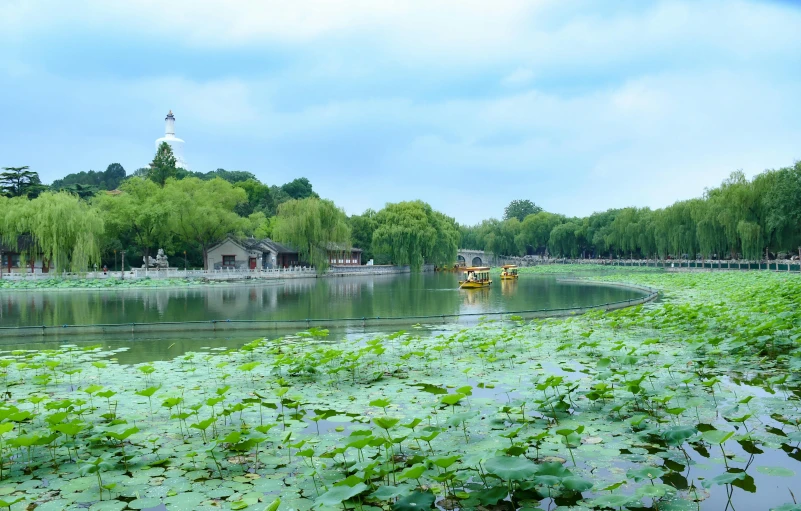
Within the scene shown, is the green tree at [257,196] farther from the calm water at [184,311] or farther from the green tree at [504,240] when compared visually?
the calm water at [184,311]

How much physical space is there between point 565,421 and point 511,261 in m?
87.0

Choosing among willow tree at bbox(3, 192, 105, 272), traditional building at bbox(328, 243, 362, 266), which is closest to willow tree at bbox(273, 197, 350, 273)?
traditional building at bbox(328, 243, 362, 266)

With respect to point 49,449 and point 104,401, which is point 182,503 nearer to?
point 49,449

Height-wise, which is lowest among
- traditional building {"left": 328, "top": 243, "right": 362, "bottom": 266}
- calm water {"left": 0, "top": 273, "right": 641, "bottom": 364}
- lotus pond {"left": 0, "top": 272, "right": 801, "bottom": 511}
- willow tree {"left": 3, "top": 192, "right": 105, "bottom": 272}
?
calm water {"left": 0, "top": 273, "right": 641, "bottom": 364}

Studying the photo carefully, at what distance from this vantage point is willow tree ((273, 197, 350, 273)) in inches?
1758

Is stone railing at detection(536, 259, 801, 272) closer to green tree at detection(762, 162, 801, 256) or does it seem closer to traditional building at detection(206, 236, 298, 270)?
green tree at detection(762, 162, 801, 256)

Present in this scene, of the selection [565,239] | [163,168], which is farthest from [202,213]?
[565,239]

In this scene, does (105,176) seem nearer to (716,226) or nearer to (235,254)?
(235,254)

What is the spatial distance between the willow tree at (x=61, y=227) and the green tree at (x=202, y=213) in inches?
333

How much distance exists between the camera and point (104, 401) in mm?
6352

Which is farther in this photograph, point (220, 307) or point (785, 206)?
point (785, 206)

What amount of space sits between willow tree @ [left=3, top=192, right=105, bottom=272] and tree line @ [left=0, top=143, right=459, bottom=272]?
5 centimetres

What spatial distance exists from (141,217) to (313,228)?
40.7 feet

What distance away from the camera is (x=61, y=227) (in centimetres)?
3372
